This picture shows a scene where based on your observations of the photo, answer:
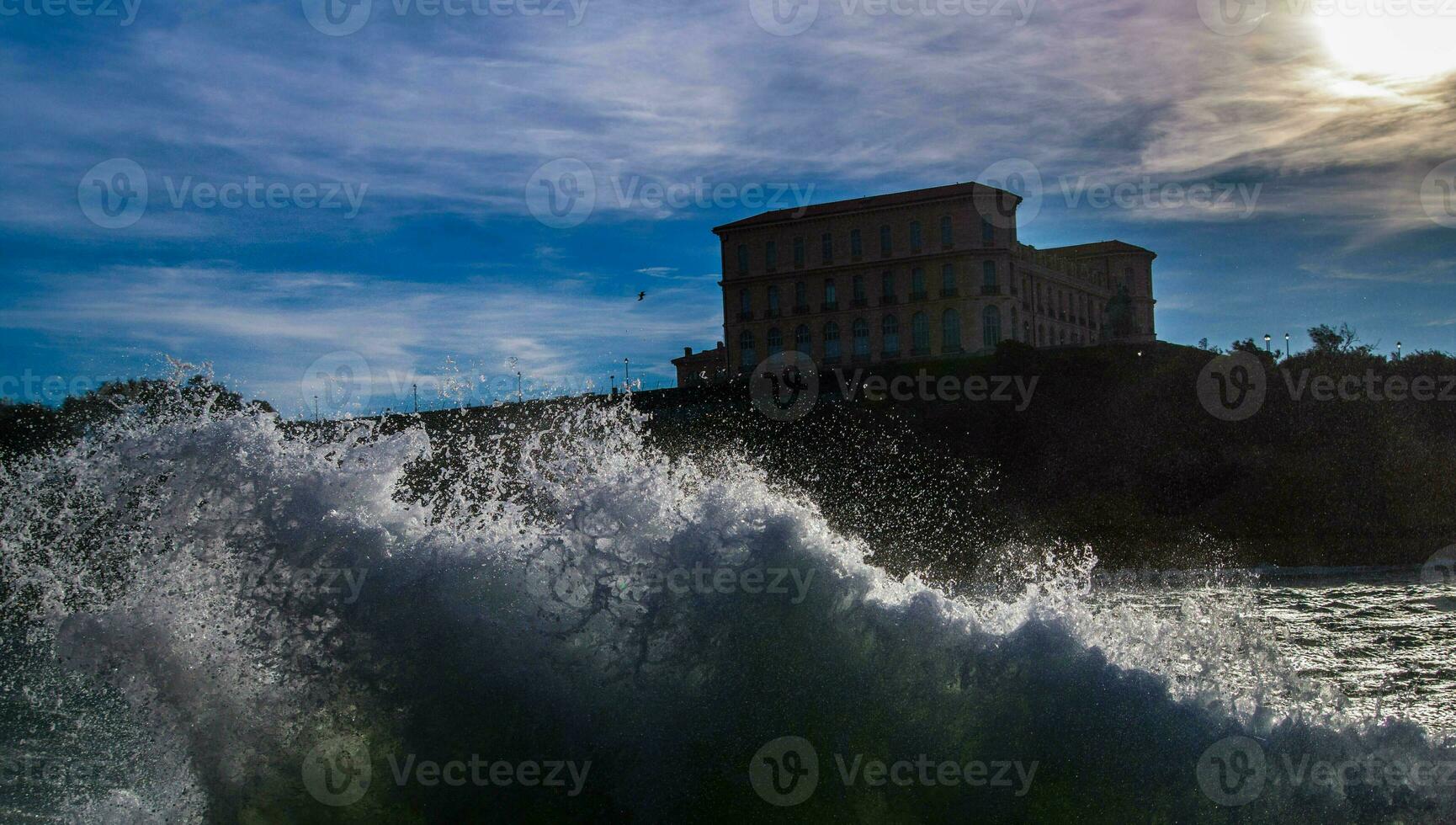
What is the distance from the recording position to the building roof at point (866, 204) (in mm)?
78000

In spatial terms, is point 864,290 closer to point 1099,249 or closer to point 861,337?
point 861,337

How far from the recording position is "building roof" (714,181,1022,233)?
78.0 metres

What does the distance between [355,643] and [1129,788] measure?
548cm

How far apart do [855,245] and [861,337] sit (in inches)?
272

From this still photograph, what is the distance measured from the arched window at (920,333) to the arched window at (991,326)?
4003 millimetres

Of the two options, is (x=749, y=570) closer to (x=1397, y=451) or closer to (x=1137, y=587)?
(x=1137, y=587)

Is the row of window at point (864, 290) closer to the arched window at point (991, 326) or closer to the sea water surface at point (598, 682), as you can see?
the arched window at point (991, 326)

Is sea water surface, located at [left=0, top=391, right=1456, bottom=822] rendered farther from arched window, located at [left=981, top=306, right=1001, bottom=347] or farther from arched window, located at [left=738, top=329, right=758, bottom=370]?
arched window, located at [left=738, top=329, right=758, bottom=370]

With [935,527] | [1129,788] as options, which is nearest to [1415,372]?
[935,527]

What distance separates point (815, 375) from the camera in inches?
2630

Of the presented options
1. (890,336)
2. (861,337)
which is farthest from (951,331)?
(861,337)

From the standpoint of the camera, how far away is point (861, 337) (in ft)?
268

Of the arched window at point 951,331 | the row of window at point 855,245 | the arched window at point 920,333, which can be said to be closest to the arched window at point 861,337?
the arched window at point 920,333

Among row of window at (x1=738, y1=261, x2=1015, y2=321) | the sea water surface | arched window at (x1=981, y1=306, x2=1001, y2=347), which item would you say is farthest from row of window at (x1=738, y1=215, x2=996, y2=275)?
the sea water surface
